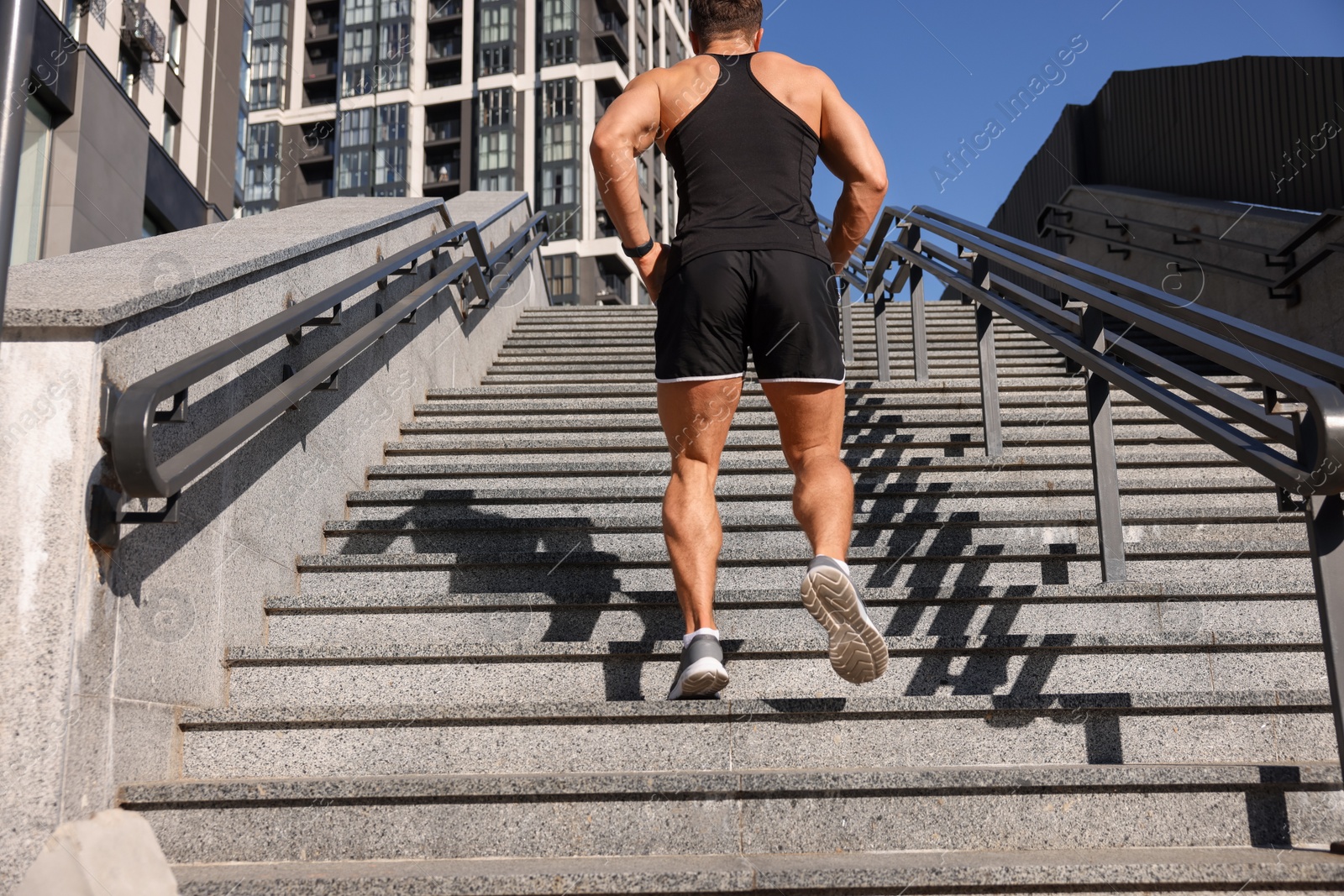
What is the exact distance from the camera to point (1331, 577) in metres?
2.06

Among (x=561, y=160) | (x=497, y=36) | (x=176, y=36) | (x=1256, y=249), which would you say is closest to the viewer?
(x=1256, y=249)

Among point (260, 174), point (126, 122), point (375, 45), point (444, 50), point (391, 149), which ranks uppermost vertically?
point (375, 45)

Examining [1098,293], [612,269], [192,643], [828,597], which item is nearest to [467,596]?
[192,643]

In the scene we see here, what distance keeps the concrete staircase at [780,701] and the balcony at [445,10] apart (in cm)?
5293

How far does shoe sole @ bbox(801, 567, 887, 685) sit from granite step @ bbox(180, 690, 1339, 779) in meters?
0.17

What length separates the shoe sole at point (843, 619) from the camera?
245 centimetres

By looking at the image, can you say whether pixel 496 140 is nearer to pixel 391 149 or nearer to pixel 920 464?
pixel 391 149

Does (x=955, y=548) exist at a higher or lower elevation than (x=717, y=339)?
lower

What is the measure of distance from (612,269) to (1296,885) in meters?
46.5

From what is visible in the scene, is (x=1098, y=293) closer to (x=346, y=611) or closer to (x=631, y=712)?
(x=631, y=712)

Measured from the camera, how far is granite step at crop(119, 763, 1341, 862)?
7.48 feet

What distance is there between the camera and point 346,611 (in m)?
3.32

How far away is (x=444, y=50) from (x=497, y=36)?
3.99 m

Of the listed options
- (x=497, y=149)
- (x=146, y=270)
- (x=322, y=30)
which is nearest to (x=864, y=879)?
(x=146, y=270)
